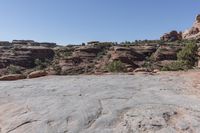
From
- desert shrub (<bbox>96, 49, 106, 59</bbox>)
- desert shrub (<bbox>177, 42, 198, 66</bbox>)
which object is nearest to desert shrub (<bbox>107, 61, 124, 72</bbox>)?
desert shrub (<bbox>177, 42, 198, 66</bbox>)

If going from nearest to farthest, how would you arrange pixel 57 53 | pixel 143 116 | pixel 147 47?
pixel 143 116 < pixel 147 47 < pixel 57 53

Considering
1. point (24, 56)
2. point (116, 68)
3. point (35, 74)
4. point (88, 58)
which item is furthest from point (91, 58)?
point (35, 74)

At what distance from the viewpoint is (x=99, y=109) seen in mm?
8305

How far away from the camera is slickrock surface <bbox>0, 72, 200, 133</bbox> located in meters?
6.90

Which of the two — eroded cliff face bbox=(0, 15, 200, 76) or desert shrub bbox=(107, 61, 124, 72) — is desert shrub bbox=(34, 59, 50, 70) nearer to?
eroded cliff face bbox=(0, 15, 200, 76)

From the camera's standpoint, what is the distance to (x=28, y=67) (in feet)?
270

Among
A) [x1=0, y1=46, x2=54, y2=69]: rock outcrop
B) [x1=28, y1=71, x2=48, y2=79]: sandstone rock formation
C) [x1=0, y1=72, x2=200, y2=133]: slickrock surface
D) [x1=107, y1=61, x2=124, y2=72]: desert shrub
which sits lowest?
[x1=0, y1=46, x2=54, y2=69]: rock outcrop

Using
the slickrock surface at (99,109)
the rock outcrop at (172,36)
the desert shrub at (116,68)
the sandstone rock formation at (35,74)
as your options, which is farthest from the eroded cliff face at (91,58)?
the slickrock surface at (99,109)

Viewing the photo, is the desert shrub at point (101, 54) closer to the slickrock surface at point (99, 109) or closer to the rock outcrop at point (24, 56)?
the rock outcrop at point (24, 56)

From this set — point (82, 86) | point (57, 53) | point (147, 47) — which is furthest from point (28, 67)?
point (82, 86)

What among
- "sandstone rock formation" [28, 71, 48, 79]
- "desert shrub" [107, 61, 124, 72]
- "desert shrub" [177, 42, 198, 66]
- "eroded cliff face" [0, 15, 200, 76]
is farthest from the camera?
"eroded cliff face" [0, 15, 200, 76]

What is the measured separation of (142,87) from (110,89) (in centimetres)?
159

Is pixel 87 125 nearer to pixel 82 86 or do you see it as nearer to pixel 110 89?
pixel 110 89

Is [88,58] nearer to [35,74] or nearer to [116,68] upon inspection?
[116,68]
